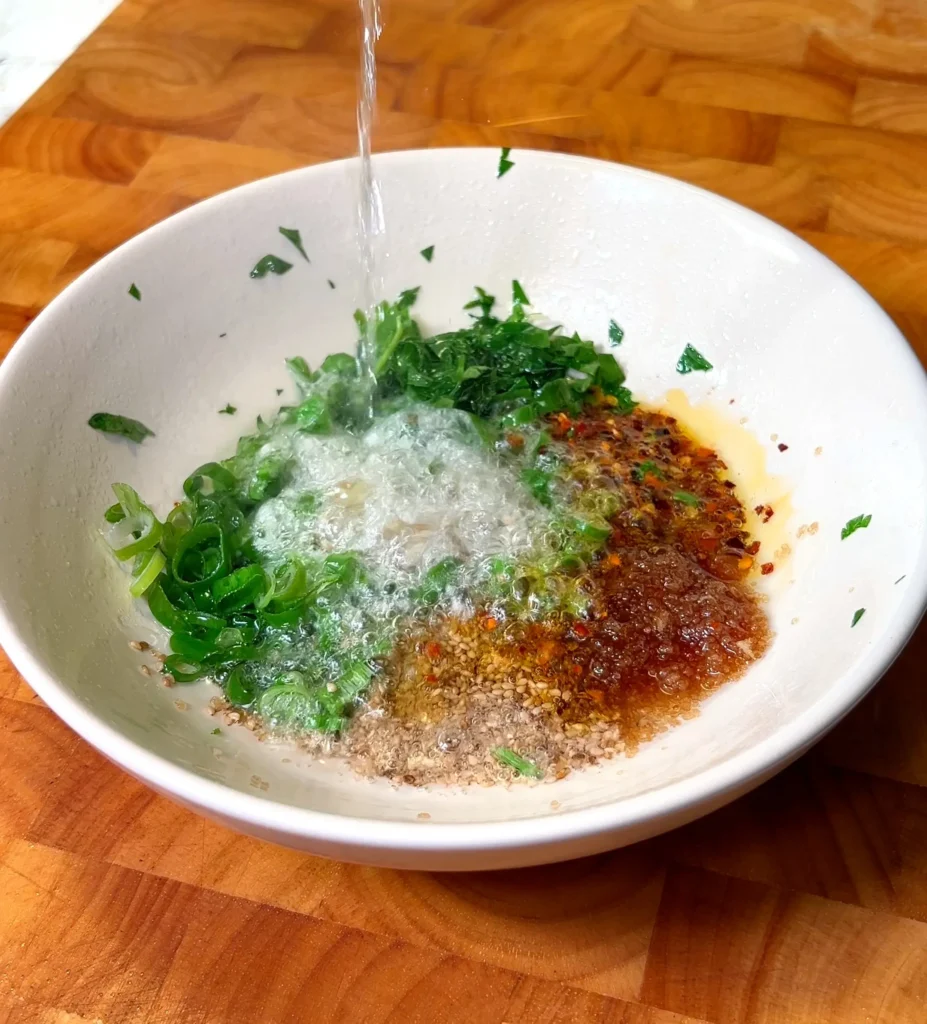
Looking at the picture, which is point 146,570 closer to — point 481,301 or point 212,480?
point 212,480

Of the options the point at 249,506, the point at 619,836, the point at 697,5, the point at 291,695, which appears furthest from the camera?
the point at 697,5

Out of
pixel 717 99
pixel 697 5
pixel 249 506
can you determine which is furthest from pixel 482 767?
pixel 697 5

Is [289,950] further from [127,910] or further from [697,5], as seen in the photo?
[697,5]

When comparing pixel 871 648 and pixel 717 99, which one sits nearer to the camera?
pixel 871 648

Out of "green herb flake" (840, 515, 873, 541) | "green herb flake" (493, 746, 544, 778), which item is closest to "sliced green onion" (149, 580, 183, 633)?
"green herb flake" (493, 746, 544, 778)

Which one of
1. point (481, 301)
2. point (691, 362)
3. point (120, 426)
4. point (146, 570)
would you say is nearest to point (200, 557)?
point (146, 570)

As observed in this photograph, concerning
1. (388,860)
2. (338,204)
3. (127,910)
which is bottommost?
(127,910)

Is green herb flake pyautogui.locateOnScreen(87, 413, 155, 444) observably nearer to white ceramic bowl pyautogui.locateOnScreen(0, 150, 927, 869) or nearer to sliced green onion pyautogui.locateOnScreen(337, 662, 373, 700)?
white ceramic bowl pyautogui.locateOnScreen(0, 150, 927, 869)
